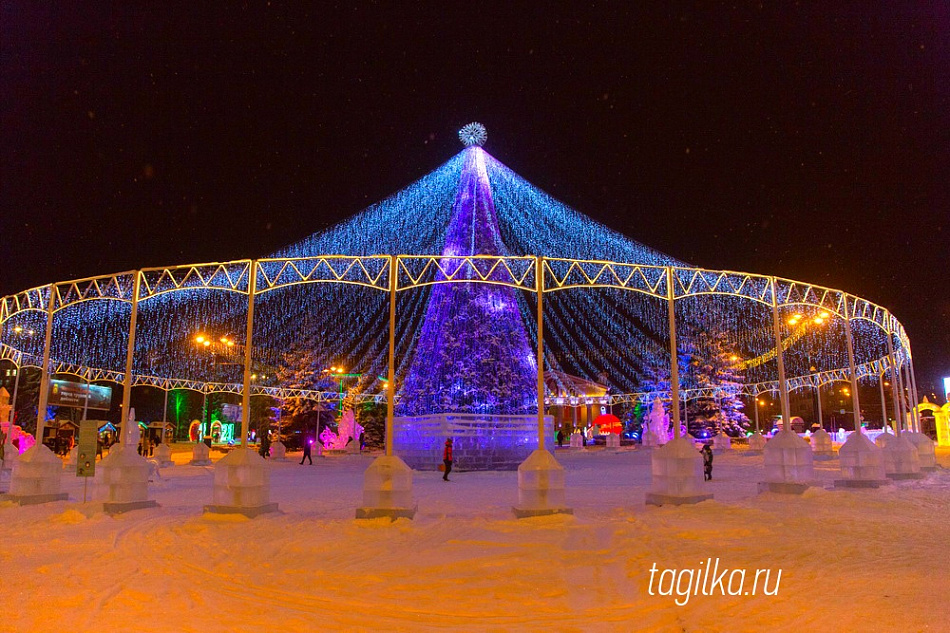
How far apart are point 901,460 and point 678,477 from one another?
8.81 metres

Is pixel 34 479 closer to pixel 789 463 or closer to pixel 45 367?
pixel 45 367

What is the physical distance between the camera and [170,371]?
4438cm

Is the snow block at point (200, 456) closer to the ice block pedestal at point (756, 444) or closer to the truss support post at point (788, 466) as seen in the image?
the truss support post at point (788, 466)

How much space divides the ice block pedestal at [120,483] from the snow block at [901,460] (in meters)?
17.0

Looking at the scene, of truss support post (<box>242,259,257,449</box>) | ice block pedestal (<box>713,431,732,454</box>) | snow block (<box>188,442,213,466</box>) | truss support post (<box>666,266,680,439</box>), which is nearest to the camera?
truss support post (<box>242,259,257,449</box>)

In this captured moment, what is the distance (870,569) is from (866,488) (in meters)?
8.81

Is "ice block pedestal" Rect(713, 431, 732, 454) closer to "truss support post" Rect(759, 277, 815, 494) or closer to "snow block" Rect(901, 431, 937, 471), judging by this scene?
"snow block" Rect(901, 431, 937, 471)

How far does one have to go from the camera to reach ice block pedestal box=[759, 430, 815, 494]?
1295cm

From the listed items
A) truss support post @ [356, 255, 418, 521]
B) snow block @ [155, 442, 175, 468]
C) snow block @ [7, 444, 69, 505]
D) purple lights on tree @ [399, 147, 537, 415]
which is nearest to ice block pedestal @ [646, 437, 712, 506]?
truss support post @ [356, 255, 418, 521]

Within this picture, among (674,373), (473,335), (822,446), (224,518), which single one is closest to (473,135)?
(473,335)

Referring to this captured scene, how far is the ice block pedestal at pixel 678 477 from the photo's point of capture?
447 inches

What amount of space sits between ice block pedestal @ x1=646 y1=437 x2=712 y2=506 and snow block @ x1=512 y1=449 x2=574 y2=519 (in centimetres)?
219

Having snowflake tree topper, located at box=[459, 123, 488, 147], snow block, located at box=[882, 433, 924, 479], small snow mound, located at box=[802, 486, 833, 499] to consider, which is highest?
snowflake tree topper, located at box=[459, 123, 488, 147]

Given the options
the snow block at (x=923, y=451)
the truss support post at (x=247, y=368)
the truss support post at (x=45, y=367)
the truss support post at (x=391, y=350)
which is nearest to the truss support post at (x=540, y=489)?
the truss support post at (x=391, y=350)
